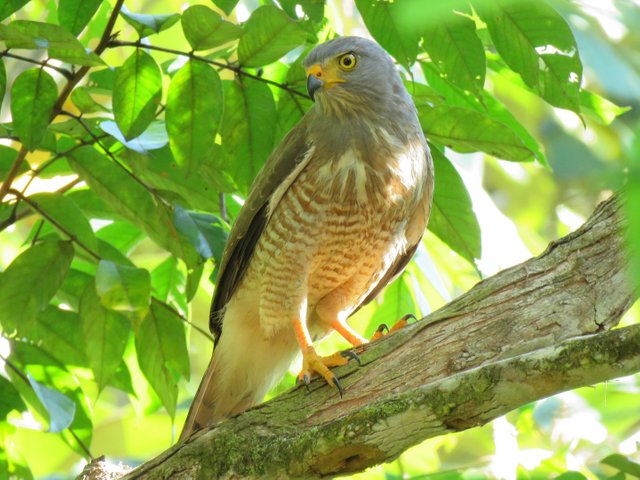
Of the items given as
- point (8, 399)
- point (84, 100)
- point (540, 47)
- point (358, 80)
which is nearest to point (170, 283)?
point (8, 399)

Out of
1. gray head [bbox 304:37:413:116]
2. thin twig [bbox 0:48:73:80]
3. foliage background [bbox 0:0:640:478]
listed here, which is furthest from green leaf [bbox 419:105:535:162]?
thin twig [bbox 0:48:73:80]

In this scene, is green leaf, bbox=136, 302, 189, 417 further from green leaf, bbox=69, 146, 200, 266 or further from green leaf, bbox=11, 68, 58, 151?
green leaf, bbox=11, 68, 58, 151

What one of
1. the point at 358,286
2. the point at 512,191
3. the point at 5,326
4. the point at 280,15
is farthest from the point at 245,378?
the point at 512,191

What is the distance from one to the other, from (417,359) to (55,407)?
Answer: 4.54 ft

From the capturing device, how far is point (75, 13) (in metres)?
2.90

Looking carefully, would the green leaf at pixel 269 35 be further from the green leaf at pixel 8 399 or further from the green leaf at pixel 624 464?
the green leaf at pixel 624 464

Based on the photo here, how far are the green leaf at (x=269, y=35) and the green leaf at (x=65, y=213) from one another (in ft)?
3.18

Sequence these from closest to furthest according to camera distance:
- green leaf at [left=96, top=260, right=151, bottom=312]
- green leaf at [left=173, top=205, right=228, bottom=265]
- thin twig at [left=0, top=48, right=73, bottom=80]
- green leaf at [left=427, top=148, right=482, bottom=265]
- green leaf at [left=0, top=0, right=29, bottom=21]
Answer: green leaf at [left=0, top=0, right=29, bottom=21] → thin twig at [left=0, top=48, right=73, bottom=80] → green leaf at [left=96, top=260, right=151, bottom=312] → green leaf at [left=173, top=205, right=228, bottom=265] → green leaf at [left=427, top=148, right=482, bottom=265]

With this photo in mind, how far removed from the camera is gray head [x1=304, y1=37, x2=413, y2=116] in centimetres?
387

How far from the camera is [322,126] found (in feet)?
12.8

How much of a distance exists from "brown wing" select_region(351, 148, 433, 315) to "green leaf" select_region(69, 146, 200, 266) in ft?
3.64

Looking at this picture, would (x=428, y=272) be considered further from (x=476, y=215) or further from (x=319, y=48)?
(x=319, y=48)

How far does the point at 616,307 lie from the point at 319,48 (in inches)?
68.9

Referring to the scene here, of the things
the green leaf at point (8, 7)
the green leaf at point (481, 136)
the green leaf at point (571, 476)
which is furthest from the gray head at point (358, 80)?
the green leaf at point (571, 476)
